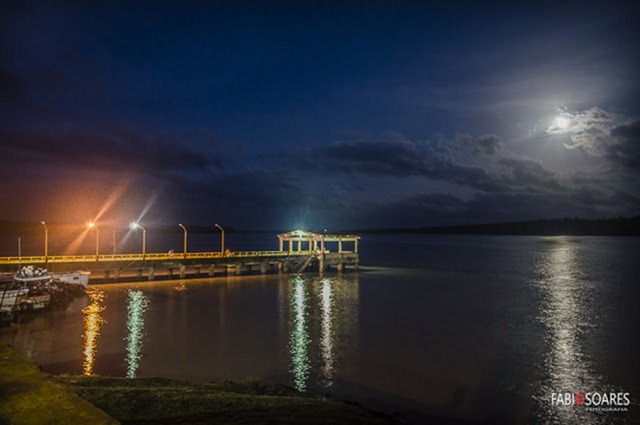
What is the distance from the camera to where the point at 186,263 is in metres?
52.8

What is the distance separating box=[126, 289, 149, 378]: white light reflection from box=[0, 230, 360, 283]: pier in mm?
5737

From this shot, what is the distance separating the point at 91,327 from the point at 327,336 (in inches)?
541

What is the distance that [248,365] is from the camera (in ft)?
70.6

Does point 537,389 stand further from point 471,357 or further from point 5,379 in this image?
point 5,379

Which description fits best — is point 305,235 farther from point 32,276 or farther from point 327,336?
point 327,336

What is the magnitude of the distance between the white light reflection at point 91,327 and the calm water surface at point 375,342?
0.10 metres

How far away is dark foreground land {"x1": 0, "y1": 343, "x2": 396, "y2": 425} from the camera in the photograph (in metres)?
9.98

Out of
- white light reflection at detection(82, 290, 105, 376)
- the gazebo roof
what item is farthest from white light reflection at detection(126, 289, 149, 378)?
the gazebo roof

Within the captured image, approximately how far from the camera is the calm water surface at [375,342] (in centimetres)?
1866

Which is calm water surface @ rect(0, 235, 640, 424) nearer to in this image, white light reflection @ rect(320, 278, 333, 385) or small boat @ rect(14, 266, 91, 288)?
white light reflection @ rect(320, 278, 333, 385)

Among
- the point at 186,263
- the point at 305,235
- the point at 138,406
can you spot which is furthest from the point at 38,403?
the point at 305,235

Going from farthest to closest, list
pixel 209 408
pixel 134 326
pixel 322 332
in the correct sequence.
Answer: pixel 134 326, pixel 322 332, pixel 209 408

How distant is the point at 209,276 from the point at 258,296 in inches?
624

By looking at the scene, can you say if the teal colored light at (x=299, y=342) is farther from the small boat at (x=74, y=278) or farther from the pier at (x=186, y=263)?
the small boat at (x=74, y=278)
